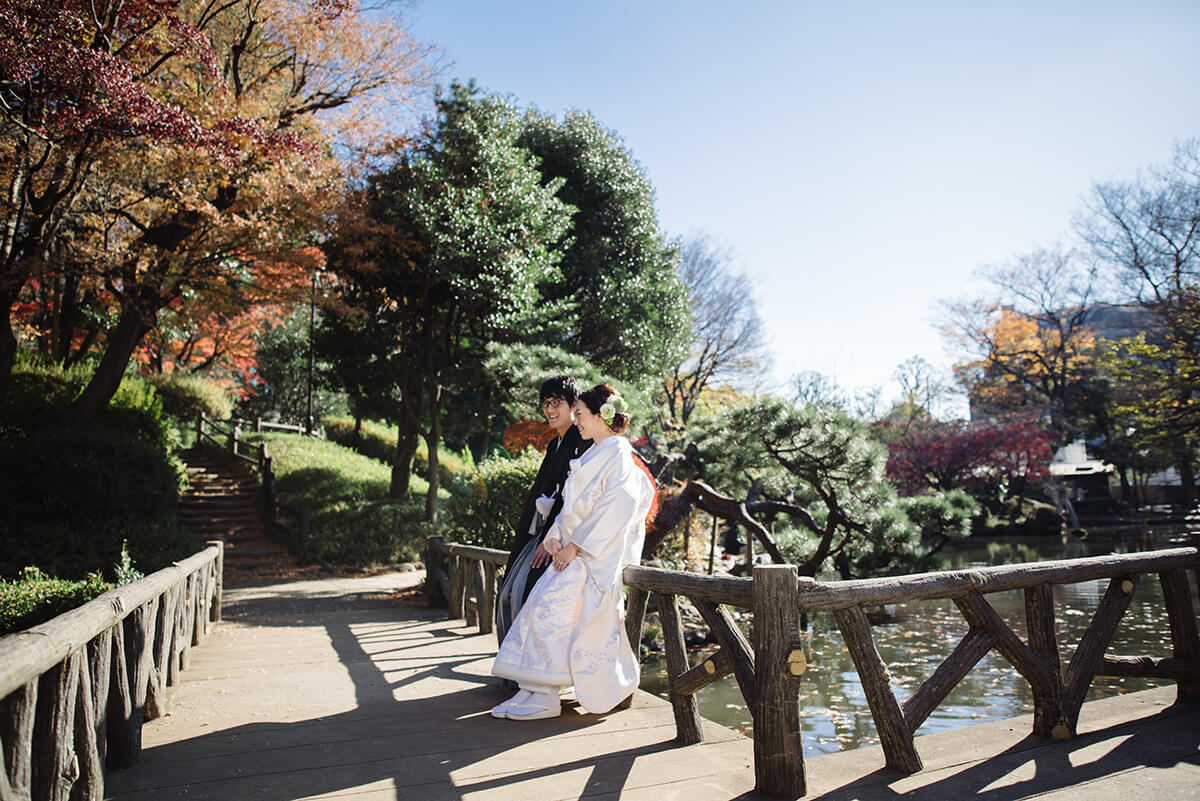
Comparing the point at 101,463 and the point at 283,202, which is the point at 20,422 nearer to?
the point at 101,463

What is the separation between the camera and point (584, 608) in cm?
336

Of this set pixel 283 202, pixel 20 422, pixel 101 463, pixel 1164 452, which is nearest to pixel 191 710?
pixel 101 463

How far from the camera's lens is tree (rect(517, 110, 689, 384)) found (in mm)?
14492

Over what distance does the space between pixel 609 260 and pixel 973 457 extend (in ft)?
41.9

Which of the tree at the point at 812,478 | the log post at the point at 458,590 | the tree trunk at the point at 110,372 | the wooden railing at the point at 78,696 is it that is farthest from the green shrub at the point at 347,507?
the wooden railing at the point at 78,696

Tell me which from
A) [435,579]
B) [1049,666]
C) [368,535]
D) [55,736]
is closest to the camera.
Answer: [55,736]

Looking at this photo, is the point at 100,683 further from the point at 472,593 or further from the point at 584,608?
the point at 472,593

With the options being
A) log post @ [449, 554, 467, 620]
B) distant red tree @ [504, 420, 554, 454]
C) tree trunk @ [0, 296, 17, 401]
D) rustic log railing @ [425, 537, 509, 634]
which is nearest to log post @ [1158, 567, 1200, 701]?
rustic log railing @ [425, 537, 509, 634]

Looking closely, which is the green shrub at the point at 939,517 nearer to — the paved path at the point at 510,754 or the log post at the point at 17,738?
the paved path at the point at 510,754

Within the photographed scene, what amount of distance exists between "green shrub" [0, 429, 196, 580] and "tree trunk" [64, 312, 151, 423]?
0.68 metres

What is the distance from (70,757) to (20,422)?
10519 millimetres

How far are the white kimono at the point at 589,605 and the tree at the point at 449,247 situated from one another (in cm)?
908

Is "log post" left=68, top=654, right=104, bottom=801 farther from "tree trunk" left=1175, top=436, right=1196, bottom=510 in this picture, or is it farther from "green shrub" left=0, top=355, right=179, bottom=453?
"tree trunk" left=1175, top=436, right=1196, bottom=510

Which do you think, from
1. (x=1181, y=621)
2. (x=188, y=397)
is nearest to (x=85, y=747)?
(x=1181, y=621)
